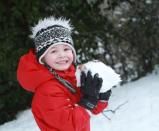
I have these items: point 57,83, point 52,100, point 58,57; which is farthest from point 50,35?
point 52,100

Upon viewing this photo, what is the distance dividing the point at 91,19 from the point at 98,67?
2.64 m

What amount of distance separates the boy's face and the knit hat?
0.09ft

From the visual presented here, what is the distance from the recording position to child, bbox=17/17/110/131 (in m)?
Result: 3.12

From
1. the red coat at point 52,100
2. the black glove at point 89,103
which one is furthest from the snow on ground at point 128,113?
the black glove at point 89,103

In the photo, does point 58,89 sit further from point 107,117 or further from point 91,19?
point 91,19

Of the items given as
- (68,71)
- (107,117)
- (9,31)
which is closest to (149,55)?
(107,117)

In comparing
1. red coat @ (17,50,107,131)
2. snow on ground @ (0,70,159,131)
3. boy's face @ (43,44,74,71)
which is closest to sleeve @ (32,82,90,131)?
red coat @ (17,50,107,131)

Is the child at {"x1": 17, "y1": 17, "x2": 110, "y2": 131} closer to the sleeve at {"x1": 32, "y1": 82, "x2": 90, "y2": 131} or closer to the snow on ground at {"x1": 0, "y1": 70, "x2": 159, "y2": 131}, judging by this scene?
the sleeve at {"x1": 32, "y1": 82, "x2": 90, "y2": 131}

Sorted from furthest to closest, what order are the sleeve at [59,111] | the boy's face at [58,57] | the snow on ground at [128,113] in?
1. the snow on ground at [128,113]
2. the boy's face at [58,57]
3. the sleeve at [59,111]

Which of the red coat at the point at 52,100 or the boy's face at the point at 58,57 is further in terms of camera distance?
the boy's face at the point at 58,57

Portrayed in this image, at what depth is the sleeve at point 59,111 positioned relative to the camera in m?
3.10

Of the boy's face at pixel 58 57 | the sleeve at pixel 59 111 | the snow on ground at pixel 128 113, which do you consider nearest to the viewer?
the sleeve at pixel 59 111

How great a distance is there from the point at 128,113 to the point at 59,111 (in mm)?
2326

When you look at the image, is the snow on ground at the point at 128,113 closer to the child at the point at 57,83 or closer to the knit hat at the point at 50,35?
the child at the point at 57,83
